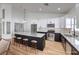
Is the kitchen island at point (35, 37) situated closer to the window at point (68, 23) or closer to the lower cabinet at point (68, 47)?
the lower cabinet at point (68, 47)

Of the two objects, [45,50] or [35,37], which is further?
[35,37]

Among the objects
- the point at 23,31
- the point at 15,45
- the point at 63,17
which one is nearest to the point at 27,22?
the point at 23,31

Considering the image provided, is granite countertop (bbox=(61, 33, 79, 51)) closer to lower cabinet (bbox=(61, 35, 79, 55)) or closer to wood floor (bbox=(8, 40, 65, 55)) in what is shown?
lower cabinet (bbox=(61, 35, 79, 55))

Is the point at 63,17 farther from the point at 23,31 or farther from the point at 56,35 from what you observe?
the point at 23,31

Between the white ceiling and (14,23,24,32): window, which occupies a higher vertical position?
the white ceiling

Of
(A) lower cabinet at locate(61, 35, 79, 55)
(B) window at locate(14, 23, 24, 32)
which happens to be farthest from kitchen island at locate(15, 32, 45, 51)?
(A) lower cabinet at locate(61, 35, 79, 55)

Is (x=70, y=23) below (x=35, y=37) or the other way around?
the other way around

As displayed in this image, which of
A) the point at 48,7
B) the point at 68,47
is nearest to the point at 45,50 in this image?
the point at 68,47

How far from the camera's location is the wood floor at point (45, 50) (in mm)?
1974

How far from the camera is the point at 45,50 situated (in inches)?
79.2

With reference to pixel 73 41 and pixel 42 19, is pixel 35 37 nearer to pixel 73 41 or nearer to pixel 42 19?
pixel 42 19

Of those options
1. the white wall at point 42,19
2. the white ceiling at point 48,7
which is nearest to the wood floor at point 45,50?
the white wall at point 42,19

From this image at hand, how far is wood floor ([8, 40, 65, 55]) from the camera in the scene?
1.97m
